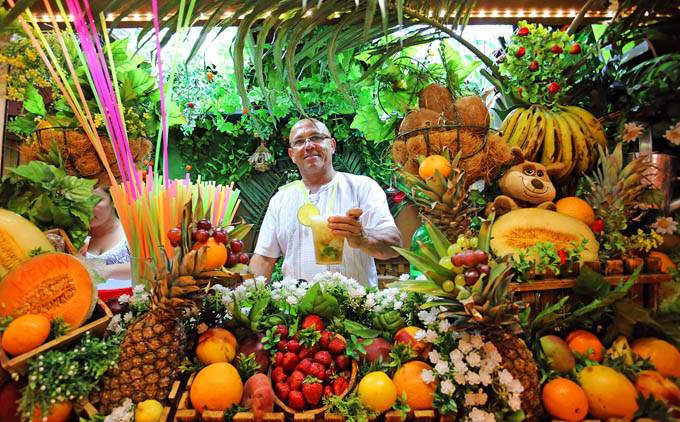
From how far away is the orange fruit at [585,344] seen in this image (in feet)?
4.11

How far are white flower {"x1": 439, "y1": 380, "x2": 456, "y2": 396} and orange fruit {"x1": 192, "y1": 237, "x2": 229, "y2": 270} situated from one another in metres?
0.71

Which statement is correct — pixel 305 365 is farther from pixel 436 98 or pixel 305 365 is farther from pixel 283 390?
pixel 436 98

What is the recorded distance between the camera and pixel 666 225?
1.41 metres

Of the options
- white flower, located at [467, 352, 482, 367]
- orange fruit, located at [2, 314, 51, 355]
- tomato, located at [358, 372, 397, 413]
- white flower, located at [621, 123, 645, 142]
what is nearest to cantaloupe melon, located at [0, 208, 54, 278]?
orange fruit, located at [2, 314, 51, 355]

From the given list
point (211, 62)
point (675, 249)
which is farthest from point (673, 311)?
point (211, 62)

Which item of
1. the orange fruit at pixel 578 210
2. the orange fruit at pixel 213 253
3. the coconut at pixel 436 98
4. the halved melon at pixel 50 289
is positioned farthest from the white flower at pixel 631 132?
the halved melon at pixel 50 289

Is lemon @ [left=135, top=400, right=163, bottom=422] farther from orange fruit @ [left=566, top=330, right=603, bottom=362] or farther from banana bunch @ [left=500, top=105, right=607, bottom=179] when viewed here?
banana bunch @ [left=500, top=105, right=607, bottom=179]

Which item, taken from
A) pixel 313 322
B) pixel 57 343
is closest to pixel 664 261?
pixel 313 322

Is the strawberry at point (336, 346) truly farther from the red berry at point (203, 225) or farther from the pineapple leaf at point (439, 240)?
the red berry at point (203, 225)

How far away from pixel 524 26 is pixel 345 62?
75cm

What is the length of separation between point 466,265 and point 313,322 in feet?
1.64

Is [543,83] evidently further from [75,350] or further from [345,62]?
[75,350]

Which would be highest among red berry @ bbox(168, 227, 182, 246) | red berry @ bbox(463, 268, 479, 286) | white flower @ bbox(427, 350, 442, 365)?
red berry @ bbox(168, 227, 182, 246)

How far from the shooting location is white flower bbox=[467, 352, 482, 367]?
111 centimetres
